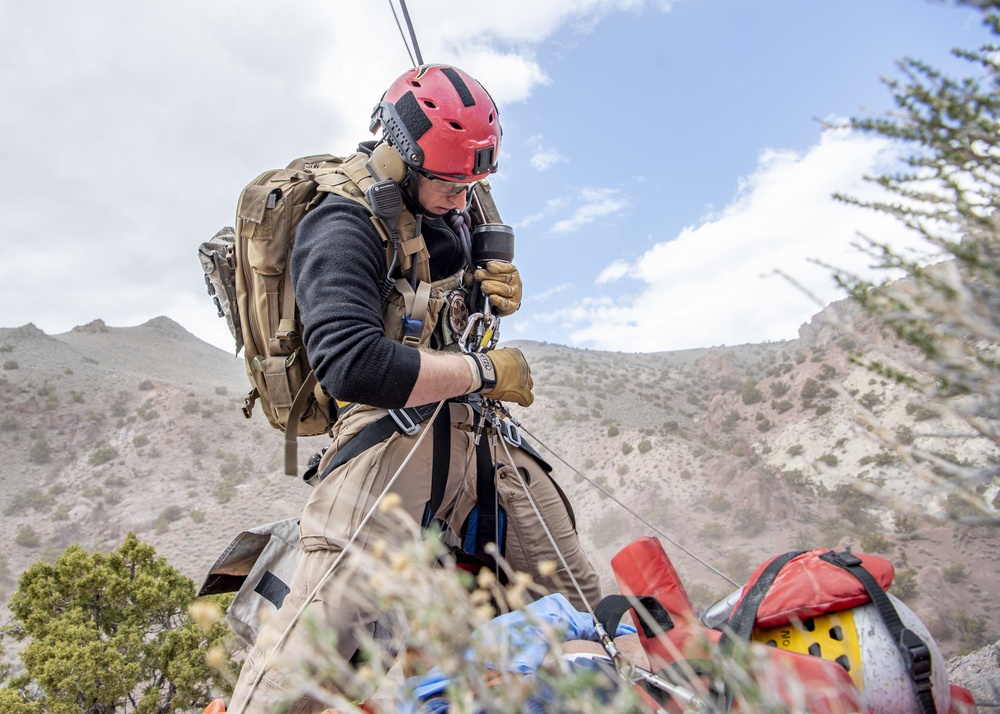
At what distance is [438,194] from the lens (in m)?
3.45

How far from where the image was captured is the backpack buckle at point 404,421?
3145 millimetres

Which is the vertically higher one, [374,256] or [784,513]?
[374,256]

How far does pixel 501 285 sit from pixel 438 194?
61cm

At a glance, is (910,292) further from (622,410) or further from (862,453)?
(622,410)

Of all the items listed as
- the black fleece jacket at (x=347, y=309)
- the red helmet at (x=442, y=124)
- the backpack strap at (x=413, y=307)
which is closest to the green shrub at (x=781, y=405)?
the red helmet at (x=442, y=124)

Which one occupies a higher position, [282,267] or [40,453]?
[40,453]

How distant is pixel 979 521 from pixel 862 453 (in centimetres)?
1834

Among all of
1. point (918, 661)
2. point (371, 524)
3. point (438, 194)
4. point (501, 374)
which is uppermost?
point (438, 194)

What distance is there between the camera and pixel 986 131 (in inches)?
94.5

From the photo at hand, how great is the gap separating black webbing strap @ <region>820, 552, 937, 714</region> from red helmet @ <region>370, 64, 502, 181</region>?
8.35 ft

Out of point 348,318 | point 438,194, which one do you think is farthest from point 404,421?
point 438,194

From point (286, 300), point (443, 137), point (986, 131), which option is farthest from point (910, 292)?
point (286, 300)

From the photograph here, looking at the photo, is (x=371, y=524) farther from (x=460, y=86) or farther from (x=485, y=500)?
(x=460, y=86)

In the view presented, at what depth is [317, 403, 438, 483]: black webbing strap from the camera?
3121mm
